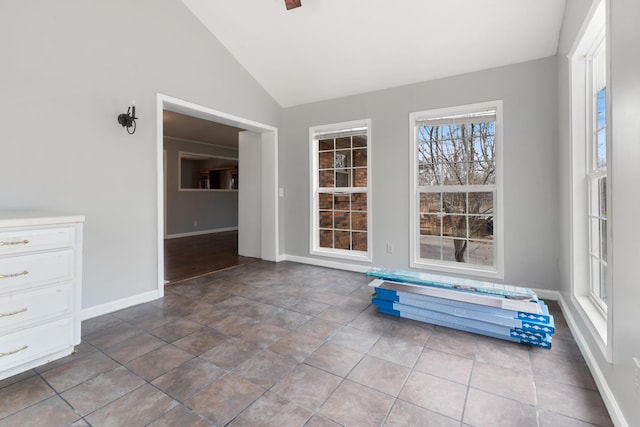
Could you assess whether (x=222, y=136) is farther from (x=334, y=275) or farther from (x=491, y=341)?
(x=491, y=341)

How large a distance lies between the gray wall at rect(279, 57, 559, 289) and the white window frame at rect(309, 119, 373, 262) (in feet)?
0.25

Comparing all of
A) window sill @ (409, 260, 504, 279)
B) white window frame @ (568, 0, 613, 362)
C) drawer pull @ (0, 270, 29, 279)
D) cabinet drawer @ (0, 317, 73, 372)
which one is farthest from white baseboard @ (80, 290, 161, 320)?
white window frame @ (568, 0, 613, 362)

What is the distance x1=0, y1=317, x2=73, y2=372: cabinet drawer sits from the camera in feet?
5.70

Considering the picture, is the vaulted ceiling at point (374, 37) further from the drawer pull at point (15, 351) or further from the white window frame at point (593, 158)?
the drawer pull at point (15, 351)

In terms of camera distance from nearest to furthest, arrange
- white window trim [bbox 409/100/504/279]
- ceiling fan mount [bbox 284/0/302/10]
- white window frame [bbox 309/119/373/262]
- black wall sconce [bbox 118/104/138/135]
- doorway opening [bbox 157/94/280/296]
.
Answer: black wall sconce [bbox 118/104/138/135], ceiling fan mount [bbox 284/0/302/10], white window trim [bbox 409/100/504/279], doorway opening [bbox 157/94/280/296], white window frame [bbox 309/119/373/262]

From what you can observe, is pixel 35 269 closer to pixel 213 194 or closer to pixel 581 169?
pixel 581 169

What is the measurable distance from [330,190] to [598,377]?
342 cm

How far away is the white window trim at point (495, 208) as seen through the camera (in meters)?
3.29

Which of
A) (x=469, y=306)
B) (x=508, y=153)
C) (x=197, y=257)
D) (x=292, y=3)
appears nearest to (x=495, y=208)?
(x=508, y=153)

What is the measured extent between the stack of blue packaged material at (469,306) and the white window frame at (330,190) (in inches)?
48.7

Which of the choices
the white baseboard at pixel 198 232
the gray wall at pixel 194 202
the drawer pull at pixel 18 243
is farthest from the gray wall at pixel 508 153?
the white baseboard at pixel 198 232

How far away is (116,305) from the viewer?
2832 mm

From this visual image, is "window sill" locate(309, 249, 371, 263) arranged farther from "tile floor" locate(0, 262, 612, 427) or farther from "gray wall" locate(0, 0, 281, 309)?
"gray wall" locate(0, 0, 281, 309)

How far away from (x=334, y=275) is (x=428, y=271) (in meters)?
1.18
